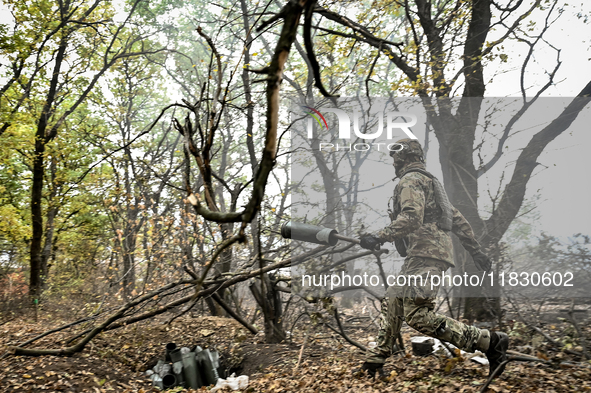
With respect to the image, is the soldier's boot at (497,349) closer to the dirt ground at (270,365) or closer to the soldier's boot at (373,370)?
the dirt ground at (270,365)

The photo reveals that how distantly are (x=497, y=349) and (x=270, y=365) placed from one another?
303 cm

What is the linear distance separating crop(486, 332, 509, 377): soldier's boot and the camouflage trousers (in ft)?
0.18

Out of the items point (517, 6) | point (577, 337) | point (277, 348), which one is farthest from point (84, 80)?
point (577, 337)

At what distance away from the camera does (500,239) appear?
6.93 metres

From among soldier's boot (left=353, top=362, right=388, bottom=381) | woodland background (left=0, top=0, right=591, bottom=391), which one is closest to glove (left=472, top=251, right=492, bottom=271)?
woodland background (left=0, top=0, right=591, bottom=391)

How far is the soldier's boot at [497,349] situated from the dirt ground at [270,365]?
18cm

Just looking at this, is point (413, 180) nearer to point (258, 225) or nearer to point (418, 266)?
point (418, 266)

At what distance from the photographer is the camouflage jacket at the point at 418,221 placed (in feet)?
14.8

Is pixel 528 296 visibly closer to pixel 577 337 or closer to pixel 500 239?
pixel 500 239

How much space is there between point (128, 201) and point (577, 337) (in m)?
11.1

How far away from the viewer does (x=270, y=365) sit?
225 inches

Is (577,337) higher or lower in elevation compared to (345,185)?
lower

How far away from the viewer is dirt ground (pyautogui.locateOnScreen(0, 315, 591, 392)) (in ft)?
13.4

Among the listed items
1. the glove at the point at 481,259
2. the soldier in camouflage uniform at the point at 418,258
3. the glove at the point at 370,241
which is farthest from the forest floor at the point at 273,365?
the glove at the point at 370,241
